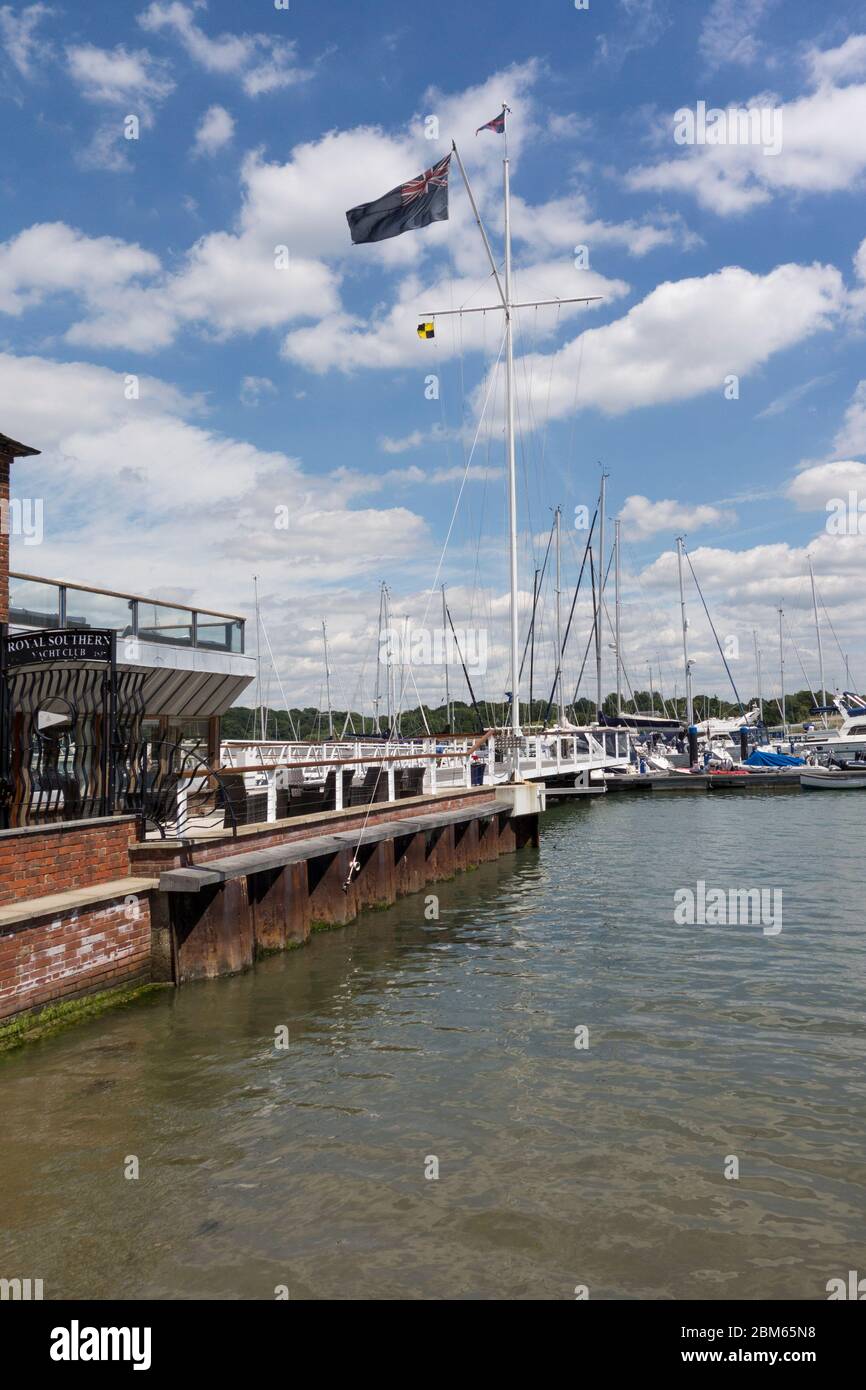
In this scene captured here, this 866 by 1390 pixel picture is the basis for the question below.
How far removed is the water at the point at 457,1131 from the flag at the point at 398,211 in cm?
1541

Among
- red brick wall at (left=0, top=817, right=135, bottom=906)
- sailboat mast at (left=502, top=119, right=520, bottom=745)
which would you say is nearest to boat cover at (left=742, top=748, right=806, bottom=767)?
sailboat mast at (left=502, top=119, right=520, bottom=745)

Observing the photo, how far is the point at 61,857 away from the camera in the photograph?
10672 mm

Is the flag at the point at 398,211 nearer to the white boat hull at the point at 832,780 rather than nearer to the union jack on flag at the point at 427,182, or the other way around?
the union jack on flag at the point at 427,182

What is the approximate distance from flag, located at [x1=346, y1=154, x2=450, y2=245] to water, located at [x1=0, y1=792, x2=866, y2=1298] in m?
15.4

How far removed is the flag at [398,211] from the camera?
20438 millimetres

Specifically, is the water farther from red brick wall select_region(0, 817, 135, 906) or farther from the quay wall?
red brick wall select_region(0, 817, 135, 906)

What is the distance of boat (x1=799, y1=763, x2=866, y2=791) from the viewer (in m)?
55.2

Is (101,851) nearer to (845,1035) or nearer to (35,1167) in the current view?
(35,1167)

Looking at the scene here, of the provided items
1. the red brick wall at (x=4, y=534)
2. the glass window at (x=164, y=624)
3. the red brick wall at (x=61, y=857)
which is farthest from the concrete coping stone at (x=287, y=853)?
the glass window at (x=164, y=624)

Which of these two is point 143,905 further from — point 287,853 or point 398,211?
point 398,211

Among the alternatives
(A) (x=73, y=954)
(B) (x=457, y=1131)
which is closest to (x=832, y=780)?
(A) (x=73, y=954)

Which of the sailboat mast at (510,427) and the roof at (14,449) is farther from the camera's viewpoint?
the sailboat mast at (510,427)

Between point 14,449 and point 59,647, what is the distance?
9.71ft

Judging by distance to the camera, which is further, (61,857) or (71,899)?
(61,857)
